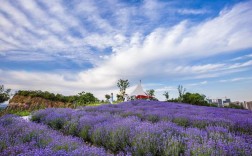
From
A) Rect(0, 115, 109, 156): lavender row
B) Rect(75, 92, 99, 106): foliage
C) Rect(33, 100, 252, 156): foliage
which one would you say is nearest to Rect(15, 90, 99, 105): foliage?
Rect(75, 92, 99, 106): foliage

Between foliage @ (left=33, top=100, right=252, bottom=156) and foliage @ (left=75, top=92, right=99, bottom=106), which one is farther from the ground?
foliage @ (left=75, top=92, right=99, bottom=106)

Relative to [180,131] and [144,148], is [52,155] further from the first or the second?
[180,131]

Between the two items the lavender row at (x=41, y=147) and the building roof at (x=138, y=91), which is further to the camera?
the building roof at (x=138, y=91)

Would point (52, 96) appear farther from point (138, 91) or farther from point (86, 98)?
point (138, 91)

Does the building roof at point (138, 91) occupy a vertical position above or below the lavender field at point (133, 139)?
above

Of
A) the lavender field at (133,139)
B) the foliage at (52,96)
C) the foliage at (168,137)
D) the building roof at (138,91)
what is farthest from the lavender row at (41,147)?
the building roof at (138,91)

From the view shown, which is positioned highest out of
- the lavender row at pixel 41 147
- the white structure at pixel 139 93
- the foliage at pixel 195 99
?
the white structure at pixel 139 93

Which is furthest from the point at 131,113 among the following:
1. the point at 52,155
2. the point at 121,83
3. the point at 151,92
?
the point at 151,92

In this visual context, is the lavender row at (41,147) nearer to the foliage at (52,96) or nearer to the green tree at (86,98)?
the foliage at (52,96)

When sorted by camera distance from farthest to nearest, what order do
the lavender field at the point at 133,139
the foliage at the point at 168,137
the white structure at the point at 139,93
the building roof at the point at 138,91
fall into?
the building roof at the point at 138,91 → the white structure at the point at 139,93 → the foliage at the point at 168,137 → the lavender field at the point at 133,139

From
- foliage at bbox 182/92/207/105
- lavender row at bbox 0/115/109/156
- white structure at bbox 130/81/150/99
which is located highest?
white structure at bbox 130/81/150/99

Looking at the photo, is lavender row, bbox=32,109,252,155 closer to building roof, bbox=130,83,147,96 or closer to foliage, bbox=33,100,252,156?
foliage, bbox=33,100,252,156

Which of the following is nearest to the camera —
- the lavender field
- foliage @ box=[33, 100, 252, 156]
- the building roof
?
the lavender field

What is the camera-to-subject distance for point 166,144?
305 centimetres
